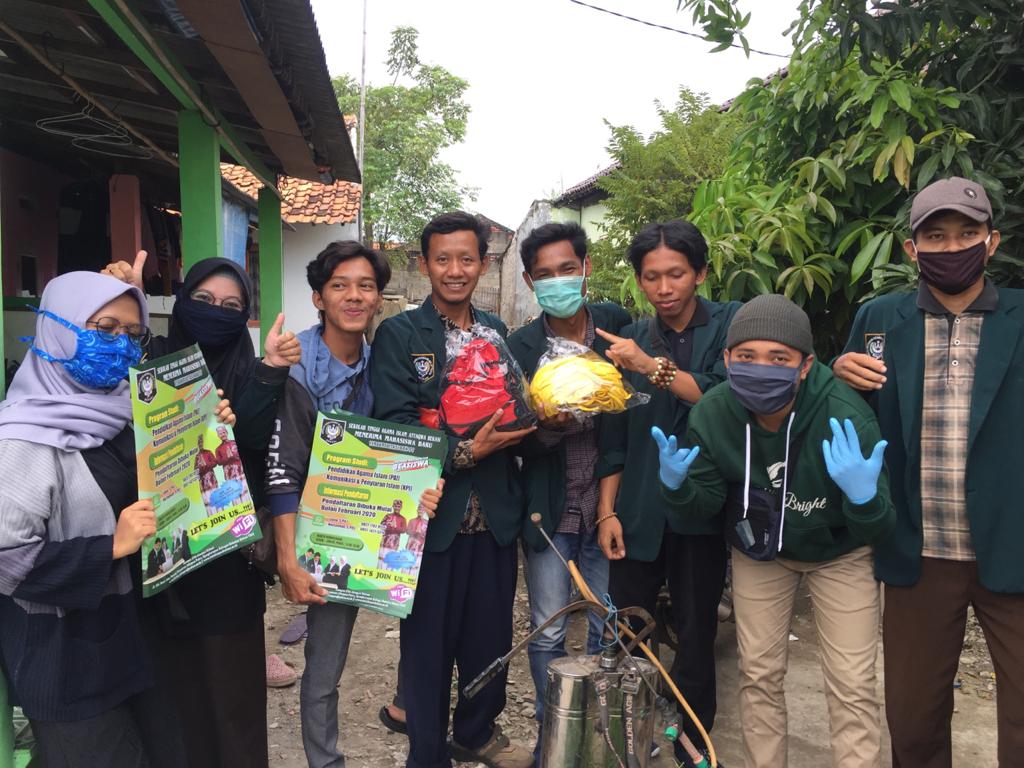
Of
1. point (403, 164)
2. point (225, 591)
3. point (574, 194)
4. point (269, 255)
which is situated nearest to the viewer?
point (225, 591)

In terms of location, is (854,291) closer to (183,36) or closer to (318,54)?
(318,54)

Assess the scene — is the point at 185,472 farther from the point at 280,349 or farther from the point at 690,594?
the point at 690,594

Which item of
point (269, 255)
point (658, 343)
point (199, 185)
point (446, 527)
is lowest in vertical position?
point (446, 527)

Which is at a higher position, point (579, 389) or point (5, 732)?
point (579, 389)

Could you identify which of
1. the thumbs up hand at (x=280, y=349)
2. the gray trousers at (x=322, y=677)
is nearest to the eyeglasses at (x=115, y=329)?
the thumbs up hand at (x=280, y=349)

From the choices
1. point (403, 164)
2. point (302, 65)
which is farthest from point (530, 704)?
point (403, 164)

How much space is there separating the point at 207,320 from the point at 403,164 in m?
26.5

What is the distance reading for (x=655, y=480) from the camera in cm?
304

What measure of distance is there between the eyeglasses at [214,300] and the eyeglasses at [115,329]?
0.24 m

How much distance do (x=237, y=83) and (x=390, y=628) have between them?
355cm

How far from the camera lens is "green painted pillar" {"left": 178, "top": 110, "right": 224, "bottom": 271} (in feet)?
16.8

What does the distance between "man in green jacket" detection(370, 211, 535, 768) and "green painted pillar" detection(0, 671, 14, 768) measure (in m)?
1.27

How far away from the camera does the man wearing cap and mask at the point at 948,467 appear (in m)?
2.45

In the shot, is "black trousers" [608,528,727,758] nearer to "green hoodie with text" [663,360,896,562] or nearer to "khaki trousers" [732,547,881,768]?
"khaki trousers" [732,547,881,768]
